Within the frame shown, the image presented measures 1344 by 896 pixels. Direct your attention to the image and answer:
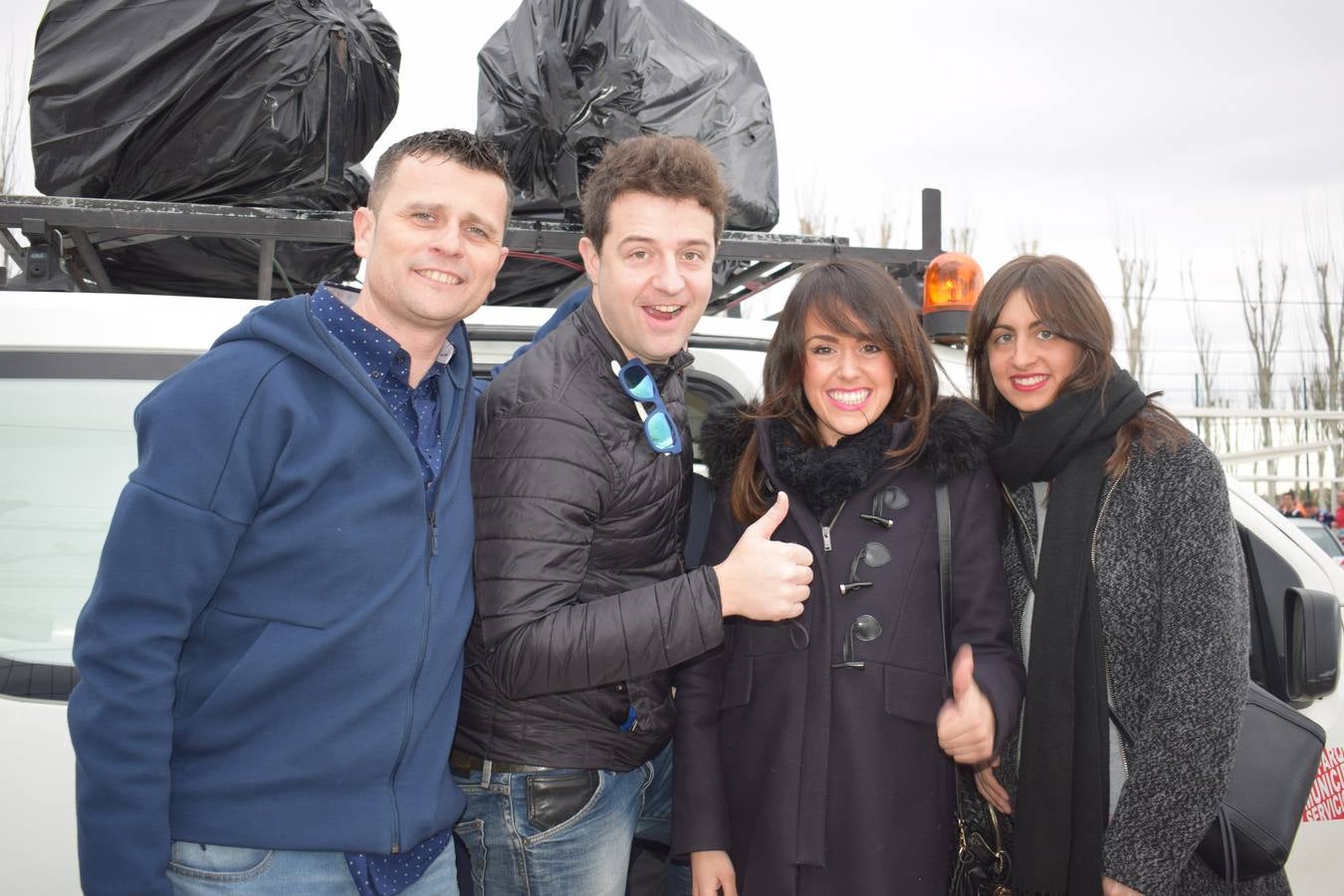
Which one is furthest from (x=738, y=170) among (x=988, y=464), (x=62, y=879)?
(x=62, y=879)

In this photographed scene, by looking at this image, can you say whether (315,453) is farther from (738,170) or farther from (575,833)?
(738,170)

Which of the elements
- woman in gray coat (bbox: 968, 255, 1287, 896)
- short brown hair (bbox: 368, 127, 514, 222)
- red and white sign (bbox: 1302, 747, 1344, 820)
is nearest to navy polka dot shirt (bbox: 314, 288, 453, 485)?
short brown hair (bbox: 368, 127, 514, 222)

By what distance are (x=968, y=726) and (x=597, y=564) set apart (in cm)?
70

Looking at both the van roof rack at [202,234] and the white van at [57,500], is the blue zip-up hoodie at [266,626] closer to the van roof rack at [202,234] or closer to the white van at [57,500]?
the white van at [57,500]

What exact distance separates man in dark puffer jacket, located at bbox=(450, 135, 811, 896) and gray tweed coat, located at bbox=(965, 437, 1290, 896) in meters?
0.70

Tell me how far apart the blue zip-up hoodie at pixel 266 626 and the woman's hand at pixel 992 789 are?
3.63 ft

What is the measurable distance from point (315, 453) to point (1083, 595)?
140 cm

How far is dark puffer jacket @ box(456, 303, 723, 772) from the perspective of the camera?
156 centimetres

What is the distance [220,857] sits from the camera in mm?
1472

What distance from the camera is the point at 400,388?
1.73 metres

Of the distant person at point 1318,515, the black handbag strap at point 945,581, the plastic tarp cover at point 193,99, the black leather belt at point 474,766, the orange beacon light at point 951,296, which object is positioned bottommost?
the distant person at point 1318,515

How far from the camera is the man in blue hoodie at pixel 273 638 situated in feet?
4.54

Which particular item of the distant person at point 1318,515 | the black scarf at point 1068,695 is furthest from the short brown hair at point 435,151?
the distant person at point 1318,515

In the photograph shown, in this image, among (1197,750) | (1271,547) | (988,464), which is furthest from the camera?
(1271,547)
